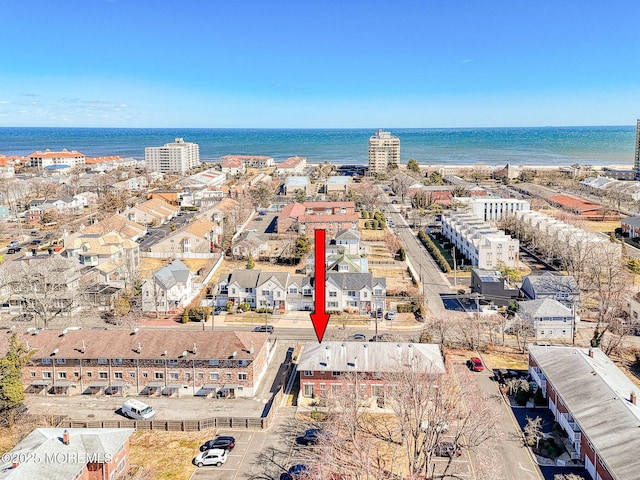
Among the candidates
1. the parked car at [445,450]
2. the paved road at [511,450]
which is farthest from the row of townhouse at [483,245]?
the parked car at [445,450]

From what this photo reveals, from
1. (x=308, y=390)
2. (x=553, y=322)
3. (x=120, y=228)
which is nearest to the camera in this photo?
(x=308, y=390)

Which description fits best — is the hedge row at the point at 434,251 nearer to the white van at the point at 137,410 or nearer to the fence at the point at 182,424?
the fence at the point at 182,424

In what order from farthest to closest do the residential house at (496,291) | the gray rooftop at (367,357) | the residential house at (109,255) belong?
the residential house at (109,255)
the residential house at (496,291)
the gray rooftop at (367,357)

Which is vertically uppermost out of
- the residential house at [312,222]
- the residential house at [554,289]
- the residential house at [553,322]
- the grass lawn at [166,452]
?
the residential house at [312,222]

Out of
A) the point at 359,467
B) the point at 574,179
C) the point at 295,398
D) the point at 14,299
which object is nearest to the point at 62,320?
the point at 14,299

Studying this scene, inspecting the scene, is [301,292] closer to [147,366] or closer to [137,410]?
[147,366]

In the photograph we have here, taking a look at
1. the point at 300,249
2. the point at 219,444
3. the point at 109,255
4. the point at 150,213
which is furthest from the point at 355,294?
the point at 150,213

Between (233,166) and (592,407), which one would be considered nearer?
(592,407)

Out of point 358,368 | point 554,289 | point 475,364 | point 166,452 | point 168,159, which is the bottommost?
point 166,452
